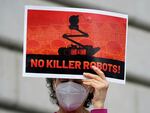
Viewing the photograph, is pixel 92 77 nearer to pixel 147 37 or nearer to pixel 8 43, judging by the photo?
pixel 8 43

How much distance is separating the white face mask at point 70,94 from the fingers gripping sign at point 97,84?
39 millimetres

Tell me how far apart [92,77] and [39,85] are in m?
1.09

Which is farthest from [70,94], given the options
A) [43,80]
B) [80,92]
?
[43,80]

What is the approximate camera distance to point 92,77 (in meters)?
2.69

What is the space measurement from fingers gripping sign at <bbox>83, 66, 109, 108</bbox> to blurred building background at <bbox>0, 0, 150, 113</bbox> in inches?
38.0

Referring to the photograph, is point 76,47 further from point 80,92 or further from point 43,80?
point 43,80

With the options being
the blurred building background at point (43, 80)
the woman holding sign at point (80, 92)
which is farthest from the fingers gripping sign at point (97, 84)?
the blurred building background at point (43, 80)

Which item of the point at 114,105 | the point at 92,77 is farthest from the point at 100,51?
the point at 114,105

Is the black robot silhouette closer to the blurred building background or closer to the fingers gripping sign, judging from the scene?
the fingers gripping sign

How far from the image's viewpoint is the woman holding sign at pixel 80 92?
8.82 ft

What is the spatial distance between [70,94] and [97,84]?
0.34 ft

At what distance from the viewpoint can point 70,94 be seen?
8.89 feet

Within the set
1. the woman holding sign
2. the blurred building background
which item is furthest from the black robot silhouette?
the blurred building background

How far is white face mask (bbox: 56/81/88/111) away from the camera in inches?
106
